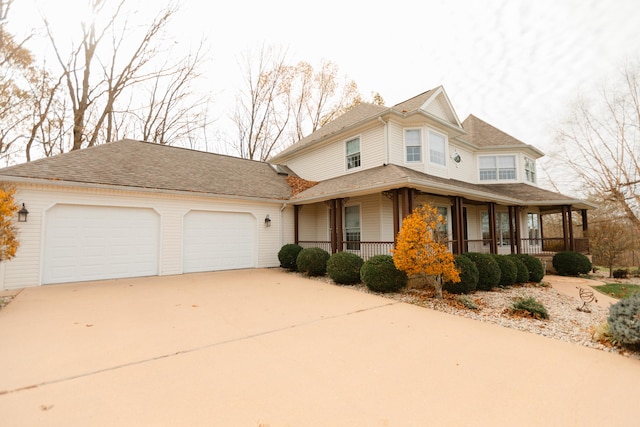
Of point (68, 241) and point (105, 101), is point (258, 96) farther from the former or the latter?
point (68, 241)

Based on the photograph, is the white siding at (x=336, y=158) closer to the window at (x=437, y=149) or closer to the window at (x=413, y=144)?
the window at (x=413, y=144)

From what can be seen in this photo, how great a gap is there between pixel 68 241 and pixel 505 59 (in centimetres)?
1607

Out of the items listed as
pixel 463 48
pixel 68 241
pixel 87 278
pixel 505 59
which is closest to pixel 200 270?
pixel 87 278

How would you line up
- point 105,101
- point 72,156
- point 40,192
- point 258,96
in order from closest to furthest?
point 40,192, point 72,156, point 105,101, point 258,96

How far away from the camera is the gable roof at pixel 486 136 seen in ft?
49.3

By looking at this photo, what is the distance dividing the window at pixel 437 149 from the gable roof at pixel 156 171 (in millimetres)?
6379

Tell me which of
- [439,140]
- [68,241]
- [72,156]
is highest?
[439,140]

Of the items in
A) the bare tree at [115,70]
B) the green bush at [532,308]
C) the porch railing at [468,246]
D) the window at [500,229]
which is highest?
the bare tree at [115,70]

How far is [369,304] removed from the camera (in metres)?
6.28

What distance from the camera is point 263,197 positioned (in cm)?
1173

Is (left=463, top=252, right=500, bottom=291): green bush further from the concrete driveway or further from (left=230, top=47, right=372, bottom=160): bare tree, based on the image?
(left=230, top=47, right=372, bottom=160): bare tree

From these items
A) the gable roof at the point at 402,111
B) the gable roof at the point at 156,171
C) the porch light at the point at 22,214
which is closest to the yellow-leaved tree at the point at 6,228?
the porch light at the point at 22,214

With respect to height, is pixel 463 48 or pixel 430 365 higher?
pixel 463 48

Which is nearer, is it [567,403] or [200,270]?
[567,403]
